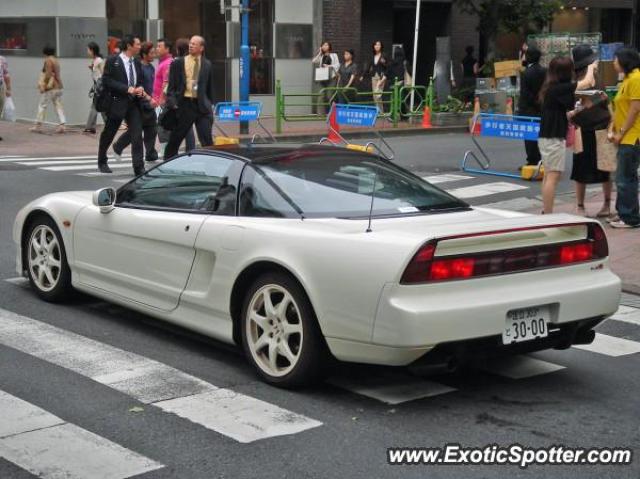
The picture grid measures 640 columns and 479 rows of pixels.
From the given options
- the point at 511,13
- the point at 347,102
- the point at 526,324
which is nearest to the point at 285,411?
the point at 526,324

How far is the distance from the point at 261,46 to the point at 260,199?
21.7 meters

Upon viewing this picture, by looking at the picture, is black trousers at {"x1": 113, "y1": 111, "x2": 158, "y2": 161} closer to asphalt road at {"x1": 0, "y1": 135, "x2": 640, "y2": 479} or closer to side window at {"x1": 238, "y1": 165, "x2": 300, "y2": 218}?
asphalt road at {"x1": 0, "y1": 135, "x2": 640, "y2": 479}

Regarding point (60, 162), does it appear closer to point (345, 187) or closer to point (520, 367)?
point (345, 187)

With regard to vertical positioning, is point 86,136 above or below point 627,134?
below

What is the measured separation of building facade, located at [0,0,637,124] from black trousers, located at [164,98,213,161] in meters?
7.71

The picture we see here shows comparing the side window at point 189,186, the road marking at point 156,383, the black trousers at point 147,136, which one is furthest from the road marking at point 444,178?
the road marking at point 156,383

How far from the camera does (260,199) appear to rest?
6.50 metres

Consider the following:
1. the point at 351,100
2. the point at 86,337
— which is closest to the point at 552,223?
the point at 86,337

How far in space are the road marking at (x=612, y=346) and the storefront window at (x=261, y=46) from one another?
68.6ft

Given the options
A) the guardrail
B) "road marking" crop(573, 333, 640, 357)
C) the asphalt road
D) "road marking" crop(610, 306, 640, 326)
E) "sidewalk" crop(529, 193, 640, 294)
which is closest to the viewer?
the asphalt road

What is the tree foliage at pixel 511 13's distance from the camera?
28.6 metres

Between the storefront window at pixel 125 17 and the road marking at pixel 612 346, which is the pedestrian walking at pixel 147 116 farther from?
the road marking at pixel 612 346

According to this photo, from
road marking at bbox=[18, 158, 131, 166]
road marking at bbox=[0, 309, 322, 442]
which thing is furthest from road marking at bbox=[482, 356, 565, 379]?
road marking at bbox=[18, 158, 131, 166]

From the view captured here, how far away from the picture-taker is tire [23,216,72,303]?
7930 mm
